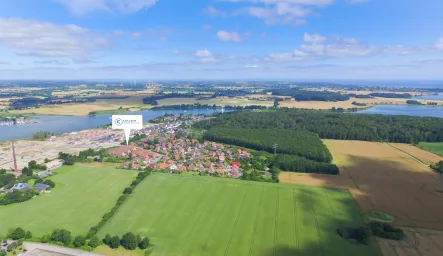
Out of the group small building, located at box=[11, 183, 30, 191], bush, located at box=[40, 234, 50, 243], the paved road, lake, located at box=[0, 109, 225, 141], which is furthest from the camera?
lake, located at box=[0, 109, 225, 141]

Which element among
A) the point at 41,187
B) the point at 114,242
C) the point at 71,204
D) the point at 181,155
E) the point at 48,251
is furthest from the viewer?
the point at 181,155

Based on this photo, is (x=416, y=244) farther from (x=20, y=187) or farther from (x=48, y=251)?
(x=20, y=187)

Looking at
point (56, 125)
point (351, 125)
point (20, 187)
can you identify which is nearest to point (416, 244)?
point (20, 187)

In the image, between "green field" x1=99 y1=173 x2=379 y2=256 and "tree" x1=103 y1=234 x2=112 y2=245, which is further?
"tree" x1=103 y1=234 x2=112 y2=245

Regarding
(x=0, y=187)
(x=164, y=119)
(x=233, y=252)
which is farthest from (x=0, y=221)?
(x=164, y=119)

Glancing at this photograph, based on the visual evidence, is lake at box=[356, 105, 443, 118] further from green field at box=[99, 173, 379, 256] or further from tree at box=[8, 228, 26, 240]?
tree at box=[8, 228, 26, 240]

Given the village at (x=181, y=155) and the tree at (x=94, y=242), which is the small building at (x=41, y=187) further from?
the tree at (x=94, y=242)

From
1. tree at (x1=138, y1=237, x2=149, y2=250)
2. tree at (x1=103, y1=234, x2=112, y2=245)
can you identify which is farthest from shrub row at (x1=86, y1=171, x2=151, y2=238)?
tree at (x1=138, y1=237, x2=149, y2=250)

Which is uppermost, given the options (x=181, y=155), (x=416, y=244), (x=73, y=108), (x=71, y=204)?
(x=73, y=108)
